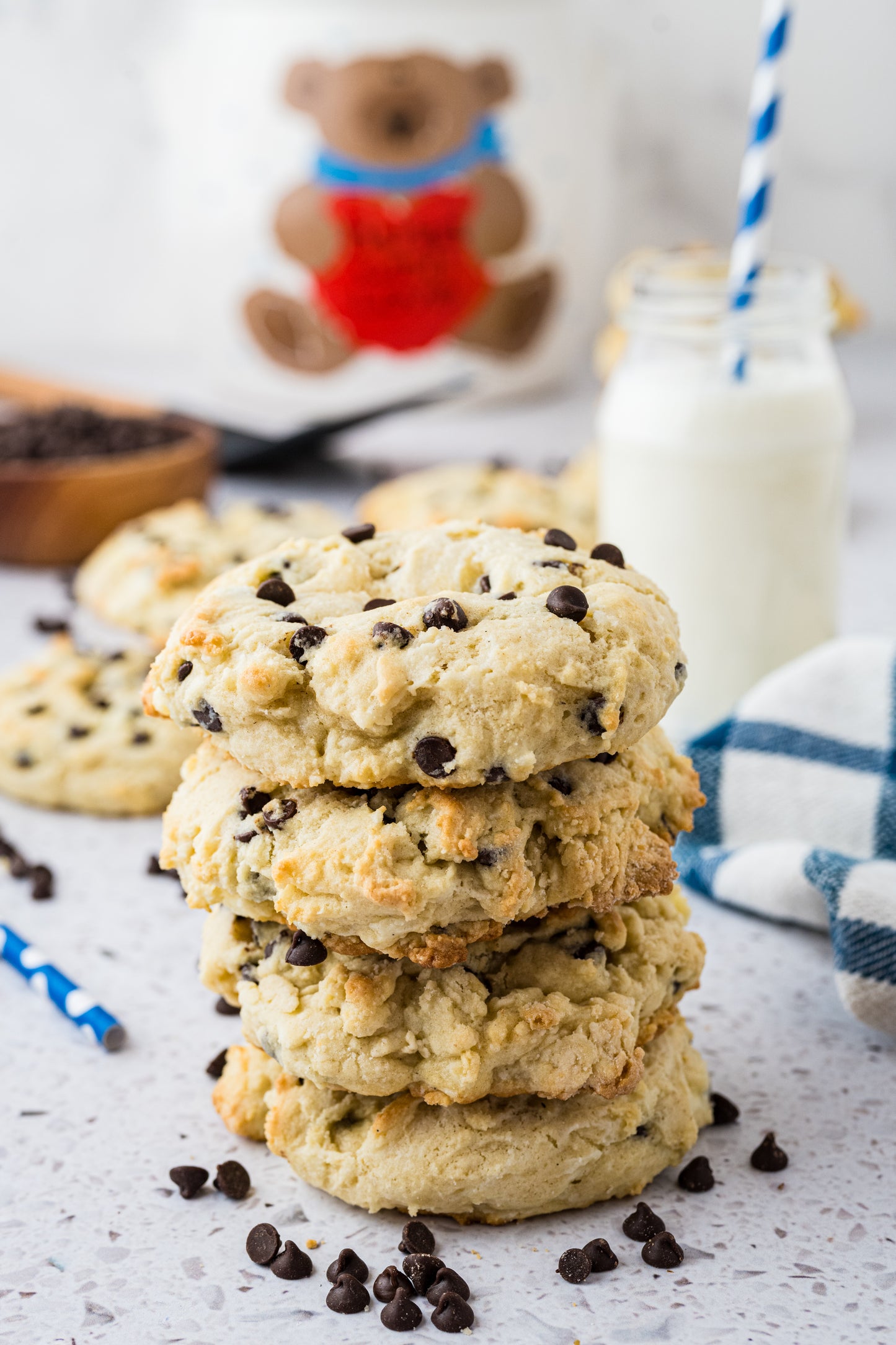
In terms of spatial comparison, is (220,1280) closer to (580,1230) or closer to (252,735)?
(580,1230)

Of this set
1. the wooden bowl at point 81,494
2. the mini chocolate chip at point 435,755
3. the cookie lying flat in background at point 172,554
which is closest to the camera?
the mini chocolate chip at point 435,755

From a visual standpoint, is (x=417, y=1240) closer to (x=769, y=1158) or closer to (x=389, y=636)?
(x=769, y=1158)

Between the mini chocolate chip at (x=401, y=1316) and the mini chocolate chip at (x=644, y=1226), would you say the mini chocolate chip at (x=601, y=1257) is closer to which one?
the mini chocolate chip at (x=644, y=1226)

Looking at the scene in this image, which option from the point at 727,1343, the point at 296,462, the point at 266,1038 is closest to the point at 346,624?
the point at 266,1038

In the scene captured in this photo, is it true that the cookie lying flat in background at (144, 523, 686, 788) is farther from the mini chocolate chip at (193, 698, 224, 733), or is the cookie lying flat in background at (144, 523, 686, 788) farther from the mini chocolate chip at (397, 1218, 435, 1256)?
the mini chocolate chip at (397, 1218, 435, 1256)

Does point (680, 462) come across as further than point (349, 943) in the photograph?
Yes

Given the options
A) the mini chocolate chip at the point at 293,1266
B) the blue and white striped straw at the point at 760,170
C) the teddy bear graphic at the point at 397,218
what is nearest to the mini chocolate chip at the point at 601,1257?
the mini chocolate chip at the point at 293,1266

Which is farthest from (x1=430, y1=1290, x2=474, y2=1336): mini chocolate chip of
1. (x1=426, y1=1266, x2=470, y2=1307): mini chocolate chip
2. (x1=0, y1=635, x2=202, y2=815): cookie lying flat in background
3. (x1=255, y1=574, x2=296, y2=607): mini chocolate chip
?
(x1=0, y1=635, x2=202, y2=815): cookie lying flat in background
